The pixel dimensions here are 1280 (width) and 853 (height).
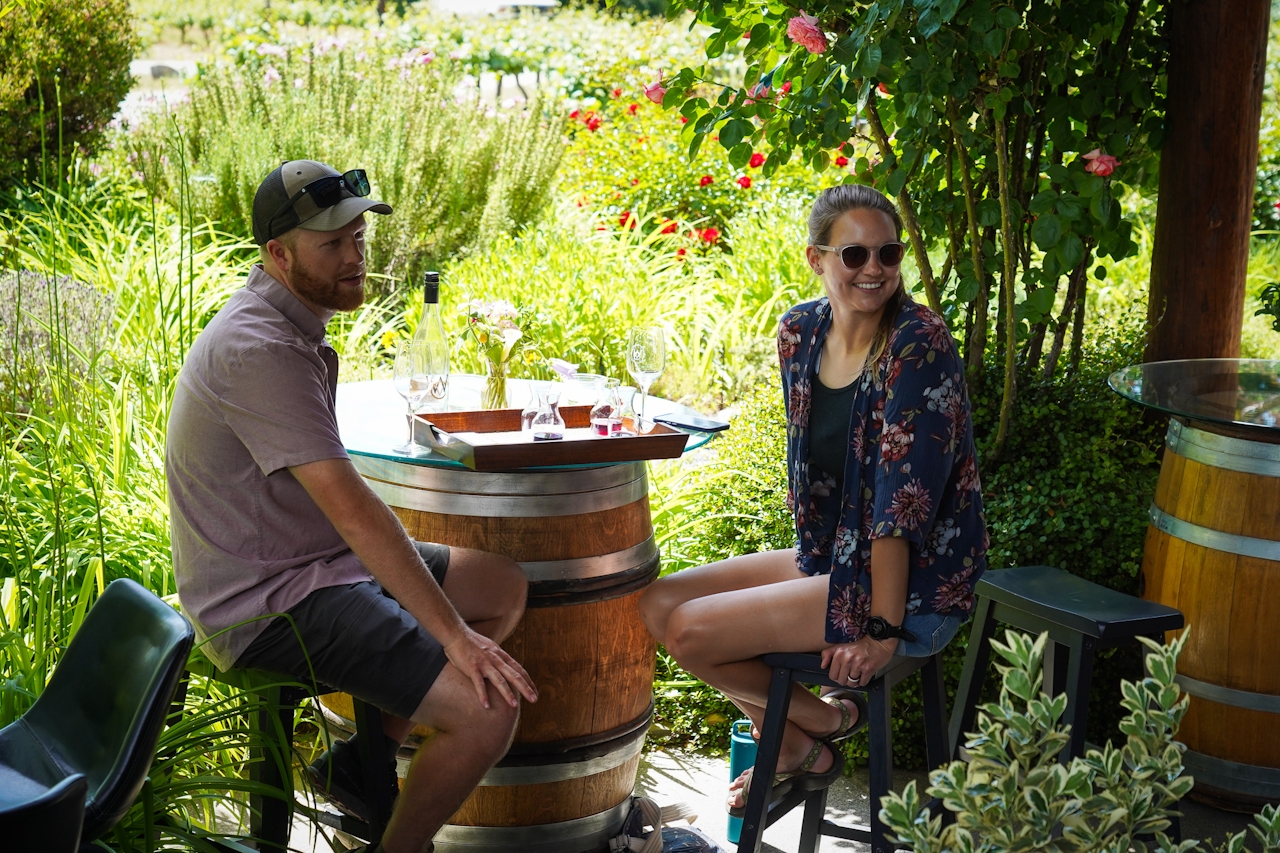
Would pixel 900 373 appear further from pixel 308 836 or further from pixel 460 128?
pixel 460 128

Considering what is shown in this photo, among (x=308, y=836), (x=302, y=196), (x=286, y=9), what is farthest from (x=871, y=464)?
(x=286, y=9)

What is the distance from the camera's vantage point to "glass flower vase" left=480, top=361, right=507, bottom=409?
291 centimetres

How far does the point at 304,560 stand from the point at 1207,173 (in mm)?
2759

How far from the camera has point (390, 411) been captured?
9.64 ft

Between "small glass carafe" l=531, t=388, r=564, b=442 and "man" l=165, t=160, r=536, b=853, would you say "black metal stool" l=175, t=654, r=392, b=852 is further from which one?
"small glass carafe" l=531, t=388, r=564, b=442

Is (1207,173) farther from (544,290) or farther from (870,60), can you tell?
(544,290)

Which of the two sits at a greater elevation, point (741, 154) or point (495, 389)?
point (741, 154)

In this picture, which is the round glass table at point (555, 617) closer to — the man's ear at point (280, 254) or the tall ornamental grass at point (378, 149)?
the man's ear at point (280, 254)

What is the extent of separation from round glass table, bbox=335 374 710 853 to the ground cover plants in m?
0.58

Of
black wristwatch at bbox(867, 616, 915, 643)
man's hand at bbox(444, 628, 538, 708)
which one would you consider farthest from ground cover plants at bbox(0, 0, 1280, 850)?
black wristwatch at bbox(867, 616, 915, 643)

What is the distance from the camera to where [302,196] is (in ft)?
7.68

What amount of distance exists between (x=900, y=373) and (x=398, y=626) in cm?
109

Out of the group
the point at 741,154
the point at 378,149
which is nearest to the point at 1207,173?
the point at 741,154

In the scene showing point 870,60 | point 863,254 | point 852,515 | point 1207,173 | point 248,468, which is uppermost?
point 870,60
